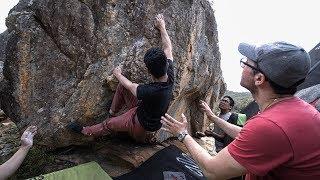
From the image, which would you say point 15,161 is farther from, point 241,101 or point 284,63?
point 241,101

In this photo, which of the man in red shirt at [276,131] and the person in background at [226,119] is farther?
the person in background at [226,119]

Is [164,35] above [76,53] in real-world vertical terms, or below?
below

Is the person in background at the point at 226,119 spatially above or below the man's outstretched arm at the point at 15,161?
below

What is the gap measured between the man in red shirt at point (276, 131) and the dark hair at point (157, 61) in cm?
314

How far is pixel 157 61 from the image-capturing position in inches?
277

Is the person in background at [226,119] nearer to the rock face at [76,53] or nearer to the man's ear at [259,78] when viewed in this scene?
the rock face at [76,53]

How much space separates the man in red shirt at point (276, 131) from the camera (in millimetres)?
3309

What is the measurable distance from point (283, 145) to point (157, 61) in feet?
13.5

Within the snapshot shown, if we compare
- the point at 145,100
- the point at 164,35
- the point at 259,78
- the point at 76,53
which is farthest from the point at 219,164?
the point at 76,53

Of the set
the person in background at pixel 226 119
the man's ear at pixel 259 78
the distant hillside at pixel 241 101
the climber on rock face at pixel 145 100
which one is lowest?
the distant hillside at pixel 241 101

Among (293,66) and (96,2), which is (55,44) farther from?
(293,66)

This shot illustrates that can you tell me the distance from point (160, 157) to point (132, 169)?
2.54ft

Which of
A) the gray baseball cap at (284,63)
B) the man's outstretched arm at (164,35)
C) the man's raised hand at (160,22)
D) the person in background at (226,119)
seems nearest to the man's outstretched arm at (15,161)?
the man's outstretched arm at (164,35)

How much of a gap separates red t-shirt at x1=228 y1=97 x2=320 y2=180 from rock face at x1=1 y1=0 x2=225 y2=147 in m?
→ 5.25
